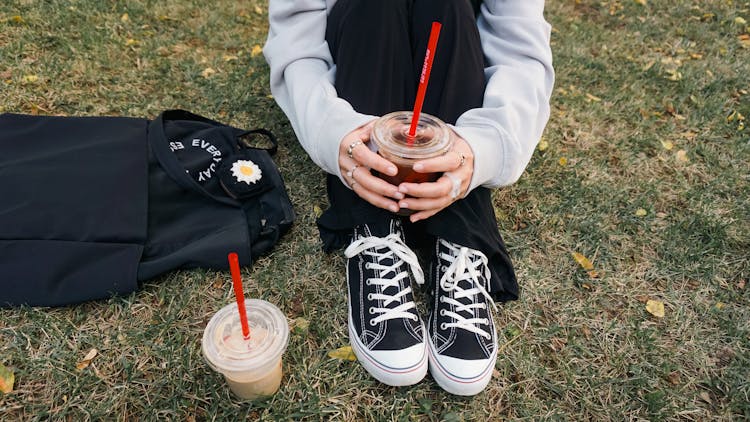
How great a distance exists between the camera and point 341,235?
2.02 m

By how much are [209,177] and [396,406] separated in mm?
1148

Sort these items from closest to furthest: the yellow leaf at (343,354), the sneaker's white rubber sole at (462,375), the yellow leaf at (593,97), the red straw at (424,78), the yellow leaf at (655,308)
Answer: the red straw at (424,78)
the sneaker's white rubber sole at (462,375)
the yellow leaf at (343,354)
the yellow leaf at (655,308)
the yellow leaf at (593,97)

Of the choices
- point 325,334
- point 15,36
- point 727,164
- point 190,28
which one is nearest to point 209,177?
point 325,334

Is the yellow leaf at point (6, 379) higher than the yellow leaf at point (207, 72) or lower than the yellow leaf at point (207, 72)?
lower

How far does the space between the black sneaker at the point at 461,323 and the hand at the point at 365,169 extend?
1.25 feet

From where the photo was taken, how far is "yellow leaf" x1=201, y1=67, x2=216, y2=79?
9.76 ft

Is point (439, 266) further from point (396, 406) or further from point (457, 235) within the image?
point (396, 406)

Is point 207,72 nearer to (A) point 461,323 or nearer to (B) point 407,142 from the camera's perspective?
(B) point 407,142

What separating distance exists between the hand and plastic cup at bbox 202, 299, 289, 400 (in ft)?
1.57

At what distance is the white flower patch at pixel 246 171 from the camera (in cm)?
201

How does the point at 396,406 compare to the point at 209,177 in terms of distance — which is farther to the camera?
the point at 209,177

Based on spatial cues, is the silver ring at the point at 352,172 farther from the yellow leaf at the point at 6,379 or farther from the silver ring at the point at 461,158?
the yellow leaf at the point at 6,379

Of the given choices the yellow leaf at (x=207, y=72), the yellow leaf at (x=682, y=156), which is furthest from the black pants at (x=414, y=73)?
the yellow leaf at (x=682, y=156)

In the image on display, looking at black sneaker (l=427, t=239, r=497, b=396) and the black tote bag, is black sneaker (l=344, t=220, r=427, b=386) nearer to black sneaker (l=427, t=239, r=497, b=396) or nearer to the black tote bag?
black sneaker (l=427, t=239, r=497, b=396)
